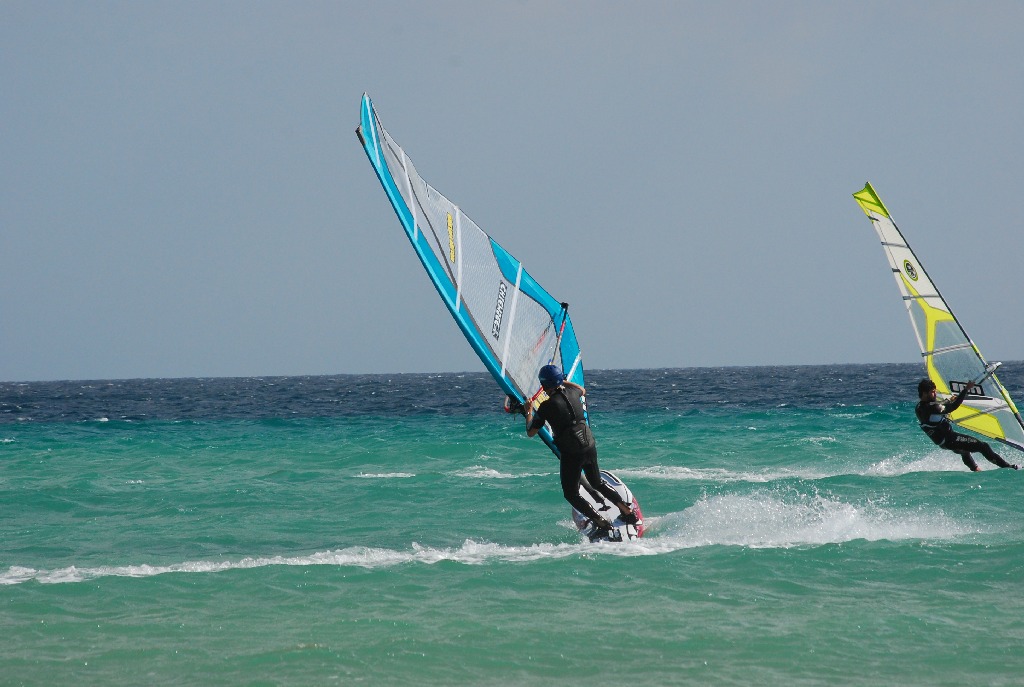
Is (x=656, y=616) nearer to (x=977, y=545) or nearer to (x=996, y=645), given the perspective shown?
(x=996, y=645)

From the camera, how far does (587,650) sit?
237 inches

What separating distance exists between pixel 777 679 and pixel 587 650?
1140 millimetres

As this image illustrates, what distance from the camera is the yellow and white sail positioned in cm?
1300

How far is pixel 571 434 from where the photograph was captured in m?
8.35

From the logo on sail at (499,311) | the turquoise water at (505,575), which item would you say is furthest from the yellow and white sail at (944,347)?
the logo on sail at (499,311)

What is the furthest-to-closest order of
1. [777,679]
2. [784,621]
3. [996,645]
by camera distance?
1. [784,621]
2. [996,645]
3. [777,679]

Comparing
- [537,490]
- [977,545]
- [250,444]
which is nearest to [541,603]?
[977,545]

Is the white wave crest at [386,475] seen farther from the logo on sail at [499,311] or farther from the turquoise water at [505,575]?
the logo on sail at [499,311]

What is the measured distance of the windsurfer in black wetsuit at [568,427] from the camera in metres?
8.28

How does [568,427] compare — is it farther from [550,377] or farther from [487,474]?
[487,474]

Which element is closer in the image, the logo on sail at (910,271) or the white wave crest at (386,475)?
the logo on sail at (910,271)

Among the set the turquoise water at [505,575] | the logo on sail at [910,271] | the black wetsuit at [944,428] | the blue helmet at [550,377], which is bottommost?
the turquoise water at [505,575]

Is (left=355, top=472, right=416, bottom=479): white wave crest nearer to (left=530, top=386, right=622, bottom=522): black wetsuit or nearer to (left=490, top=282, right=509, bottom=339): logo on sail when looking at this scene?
(left=490, top=282, right=509, bottom=339): logo on sail

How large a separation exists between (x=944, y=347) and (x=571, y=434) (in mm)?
7172
